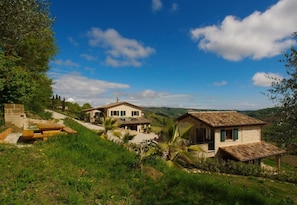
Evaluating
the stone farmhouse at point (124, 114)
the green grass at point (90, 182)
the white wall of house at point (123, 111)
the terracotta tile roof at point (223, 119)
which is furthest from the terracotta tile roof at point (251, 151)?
the white wall of house at point (123, 111)

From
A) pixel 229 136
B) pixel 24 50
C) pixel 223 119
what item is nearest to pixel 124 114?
pixel 223 119

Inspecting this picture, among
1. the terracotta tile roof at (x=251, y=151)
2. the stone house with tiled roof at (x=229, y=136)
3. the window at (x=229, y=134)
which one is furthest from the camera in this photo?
the window at (x=229, y=134)

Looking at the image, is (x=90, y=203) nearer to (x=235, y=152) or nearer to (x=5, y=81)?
(x=5, y=81)

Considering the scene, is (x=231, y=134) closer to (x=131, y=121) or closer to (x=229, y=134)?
(x=229, y=134)

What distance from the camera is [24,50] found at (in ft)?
82.0

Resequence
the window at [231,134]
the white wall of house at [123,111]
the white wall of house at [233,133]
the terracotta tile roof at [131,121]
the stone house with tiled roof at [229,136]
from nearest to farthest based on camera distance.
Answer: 1. the stone house with tiled roof at [229,136]
2. the white wall of house at [233,133]
3. the window at [231,134]
4. the terracotta tile roof at [131,121]
5. the white wall of house at [123,111]

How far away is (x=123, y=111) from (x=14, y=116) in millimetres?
39082

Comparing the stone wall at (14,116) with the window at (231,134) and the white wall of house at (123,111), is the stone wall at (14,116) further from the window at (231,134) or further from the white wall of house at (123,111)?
the white wall of house at (123,111)

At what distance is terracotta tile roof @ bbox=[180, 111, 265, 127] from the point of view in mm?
28328

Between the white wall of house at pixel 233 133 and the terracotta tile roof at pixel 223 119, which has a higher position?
the terracotta tile roof at pixel 223 119

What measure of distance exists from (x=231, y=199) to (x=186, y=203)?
6.97ft

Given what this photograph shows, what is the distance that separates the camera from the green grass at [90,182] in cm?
754

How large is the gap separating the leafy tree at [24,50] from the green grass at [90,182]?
5734 mm

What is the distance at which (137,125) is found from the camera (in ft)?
178
